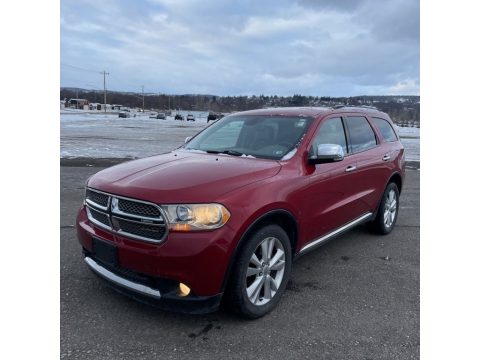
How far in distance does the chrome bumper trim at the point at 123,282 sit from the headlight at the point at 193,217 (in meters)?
0.51

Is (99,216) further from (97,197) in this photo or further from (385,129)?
(385,129)

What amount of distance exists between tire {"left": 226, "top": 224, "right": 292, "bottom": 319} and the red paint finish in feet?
0.42

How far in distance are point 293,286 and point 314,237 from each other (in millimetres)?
527

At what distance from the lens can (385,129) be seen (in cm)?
573

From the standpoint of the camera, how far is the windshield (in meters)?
3.91

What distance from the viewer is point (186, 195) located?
2.85 meters

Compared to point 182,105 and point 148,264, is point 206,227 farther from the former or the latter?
point 182,105

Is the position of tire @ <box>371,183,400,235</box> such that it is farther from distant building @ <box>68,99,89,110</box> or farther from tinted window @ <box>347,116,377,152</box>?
distant building @ <box>68,99,89,110</box>

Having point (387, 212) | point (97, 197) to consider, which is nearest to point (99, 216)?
point (97, 197)

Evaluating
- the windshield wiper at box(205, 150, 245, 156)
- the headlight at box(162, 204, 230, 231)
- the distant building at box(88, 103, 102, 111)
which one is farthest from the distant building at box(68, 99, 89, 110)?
the headlight at box(162, 204, 230, 231)

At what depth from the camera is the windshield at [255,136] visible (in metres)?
3.91

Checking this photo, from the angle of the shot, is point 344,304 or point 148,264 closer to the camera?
point 148,264

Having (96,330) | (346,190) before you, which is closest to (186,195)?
(96,330)

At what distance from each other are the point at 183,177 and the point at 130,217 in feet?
1.68
